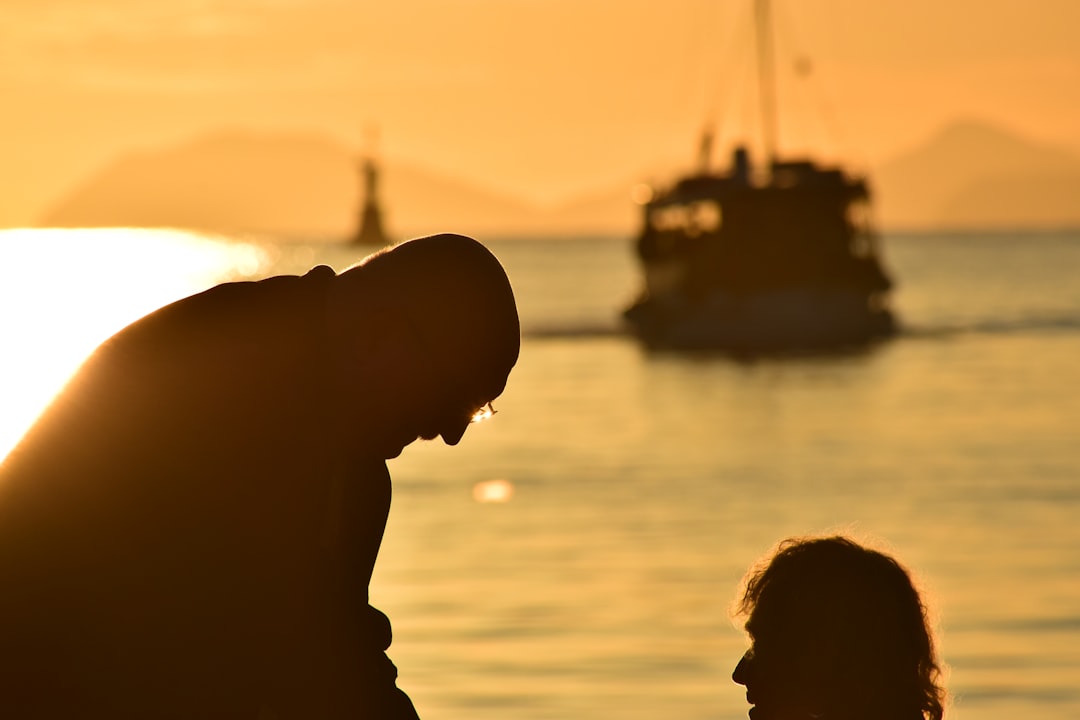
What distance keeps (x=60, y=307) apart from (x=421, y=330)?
9887 cm

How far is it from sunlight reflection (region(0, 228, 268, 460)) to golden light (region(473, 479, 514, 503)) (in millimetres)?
3875

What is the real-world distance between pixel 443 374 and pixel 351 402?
0.14 m

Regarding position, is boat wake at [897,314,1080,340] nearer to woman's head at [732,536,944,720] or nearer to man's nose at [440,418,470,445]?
woman's head at [732,536,944,720]

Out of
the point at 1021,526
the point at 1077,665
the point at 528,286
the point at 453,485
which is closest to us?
the point at 1077,665

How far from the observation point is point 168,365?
292cm

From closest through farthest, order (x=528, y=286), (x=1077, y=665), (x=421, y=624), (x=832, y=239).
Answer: (x=1077, y=665), (x=421, y=624), (x=832, y=239), (x=528, y=286)

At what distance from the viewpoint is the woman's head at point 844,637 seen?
10.8 ft

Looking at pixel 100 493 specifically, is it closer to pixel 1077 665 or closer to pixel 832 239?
pixel 1077 665

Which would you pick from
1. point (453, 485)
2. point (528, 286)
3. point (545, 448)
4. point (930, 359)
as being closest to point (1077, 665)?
point (453, 485)

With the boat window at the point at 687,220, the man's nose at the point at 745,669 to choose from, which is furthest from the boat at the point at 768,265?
the man's nose at the point at 745,669

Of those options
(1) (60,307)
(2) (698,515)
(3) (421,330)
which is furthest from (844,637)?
(1) (60,307)

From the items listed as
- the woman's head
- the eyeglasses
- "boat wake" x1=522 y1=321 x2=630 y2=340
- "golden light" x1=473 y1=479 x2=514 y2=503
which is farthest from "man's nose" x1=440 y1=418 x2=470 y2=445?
"boat wake" x1=522 y1=321 x2=630 y2=340

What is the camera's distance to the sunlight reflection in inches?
1369

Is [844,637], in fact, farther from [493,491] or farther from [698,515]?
[493,491]
